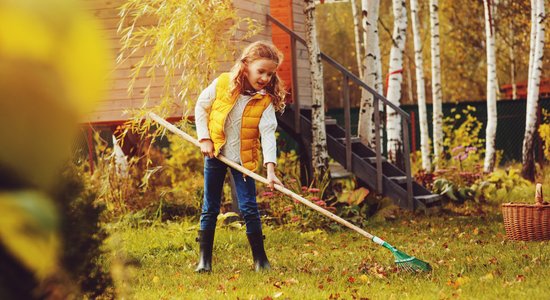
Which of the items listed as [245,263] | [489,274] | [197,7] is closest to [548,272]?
[489,274]

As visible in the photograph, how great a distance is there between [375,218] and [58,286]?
25.1 ft

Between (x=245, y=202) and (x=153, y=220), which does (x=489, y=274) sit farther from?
(x=153, y=220)

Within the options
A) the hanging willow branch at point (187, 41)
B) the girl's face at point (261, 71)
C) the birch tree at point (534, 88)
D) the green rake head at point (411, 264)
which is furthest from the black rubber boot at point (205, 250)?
the birch tree at point (534, 88)

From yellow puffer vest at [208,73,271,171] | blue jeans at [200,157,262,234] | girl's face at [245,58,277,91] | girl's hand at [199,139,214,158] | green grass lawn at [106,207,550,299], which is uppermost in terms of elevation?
girl's face at [245,58,277,91]

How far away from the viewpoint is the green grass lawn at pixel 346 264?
4730 millimetres

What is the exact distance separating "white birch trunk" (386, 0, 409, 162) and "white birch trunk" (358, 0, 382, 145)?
0.45m

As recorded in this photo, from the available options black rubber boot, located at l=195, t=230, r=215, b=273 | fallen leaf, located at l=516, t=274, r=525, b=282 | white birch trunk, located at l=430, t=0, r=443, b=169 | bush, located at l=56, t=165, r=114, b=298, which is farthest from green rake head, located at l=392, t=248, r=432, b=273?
white birch trunk, located at l=430, t=0, r=443, b=169

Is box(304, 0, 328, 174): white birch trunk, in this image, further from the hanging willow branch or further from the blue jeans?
the blue jeans

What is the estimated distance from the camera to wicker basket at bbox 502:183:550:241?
6758 millimetres

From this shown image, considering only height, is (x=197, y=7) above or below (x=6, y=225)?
above

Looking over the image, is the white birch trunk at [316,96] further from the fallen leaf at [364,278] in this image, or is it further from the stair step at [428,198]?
the fallen leaf at [364,278]

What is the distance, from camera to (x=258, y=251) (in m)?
5.73

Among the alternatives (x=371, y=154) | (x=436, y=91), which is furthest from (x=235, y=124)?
(x=436, y=91)

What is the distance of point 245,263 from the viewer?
244 inches
